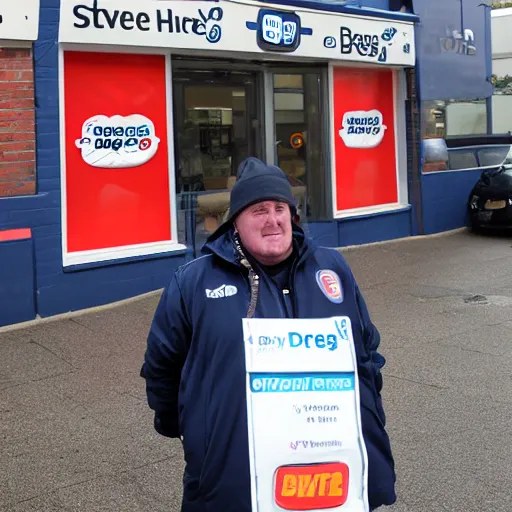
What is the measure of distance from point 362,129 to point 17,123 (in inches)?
212

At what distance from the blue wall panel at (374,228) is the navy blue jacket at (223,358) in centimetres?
846

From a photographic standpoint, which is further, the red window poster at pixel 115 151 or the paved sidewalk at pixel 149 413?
the red window poster at pixel 115 151

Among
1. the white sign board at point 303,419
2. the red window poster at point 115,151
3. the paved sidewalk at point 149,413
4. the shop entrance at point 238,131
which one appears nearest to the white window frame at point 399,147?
the shop entrance at point 238,131

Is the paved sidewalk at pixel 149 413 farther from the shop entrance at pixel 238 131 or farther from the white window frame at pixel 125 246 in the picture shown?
the shop entrance at pixel 238 131

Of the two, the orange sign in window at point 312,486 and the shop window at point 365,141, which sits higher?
the shop window at point 365,141

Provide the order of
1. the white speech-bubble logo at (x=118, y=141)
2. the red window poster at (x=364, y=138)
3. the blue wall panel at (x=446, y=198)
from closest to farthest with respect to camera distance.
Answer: the white speech-bubble logo at (x=118, y=141) → the red window poster at (x=364, y=138) → the blue wall panel at (x=446, y=198)

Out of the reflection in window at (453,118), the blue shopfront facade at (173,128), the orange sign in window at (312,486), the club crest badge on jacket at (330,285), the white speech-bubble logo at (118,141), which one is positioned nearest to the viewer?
the orange sign in window at (312,486)

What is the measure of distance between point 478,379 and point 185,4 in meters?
5.04

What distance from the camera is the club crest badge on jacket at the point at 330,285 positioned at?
2713 mm

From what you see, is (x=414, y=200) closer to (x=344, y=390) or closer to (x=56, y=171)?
(x=56, y=171)

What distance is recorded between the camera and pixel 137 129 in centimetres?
873

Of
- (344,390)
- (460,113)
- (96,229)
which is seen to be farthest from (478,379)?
(460,113)

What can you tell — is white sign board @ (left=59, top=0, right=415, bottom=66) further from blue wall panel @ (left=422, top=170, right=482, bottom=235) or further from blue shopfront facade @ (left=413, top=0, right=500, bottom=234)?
blue wall panel @ (left=422, top=170, right=482, bottom=235)

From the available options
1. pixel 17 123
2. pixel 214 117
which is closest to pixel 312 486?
pixel 17 123
